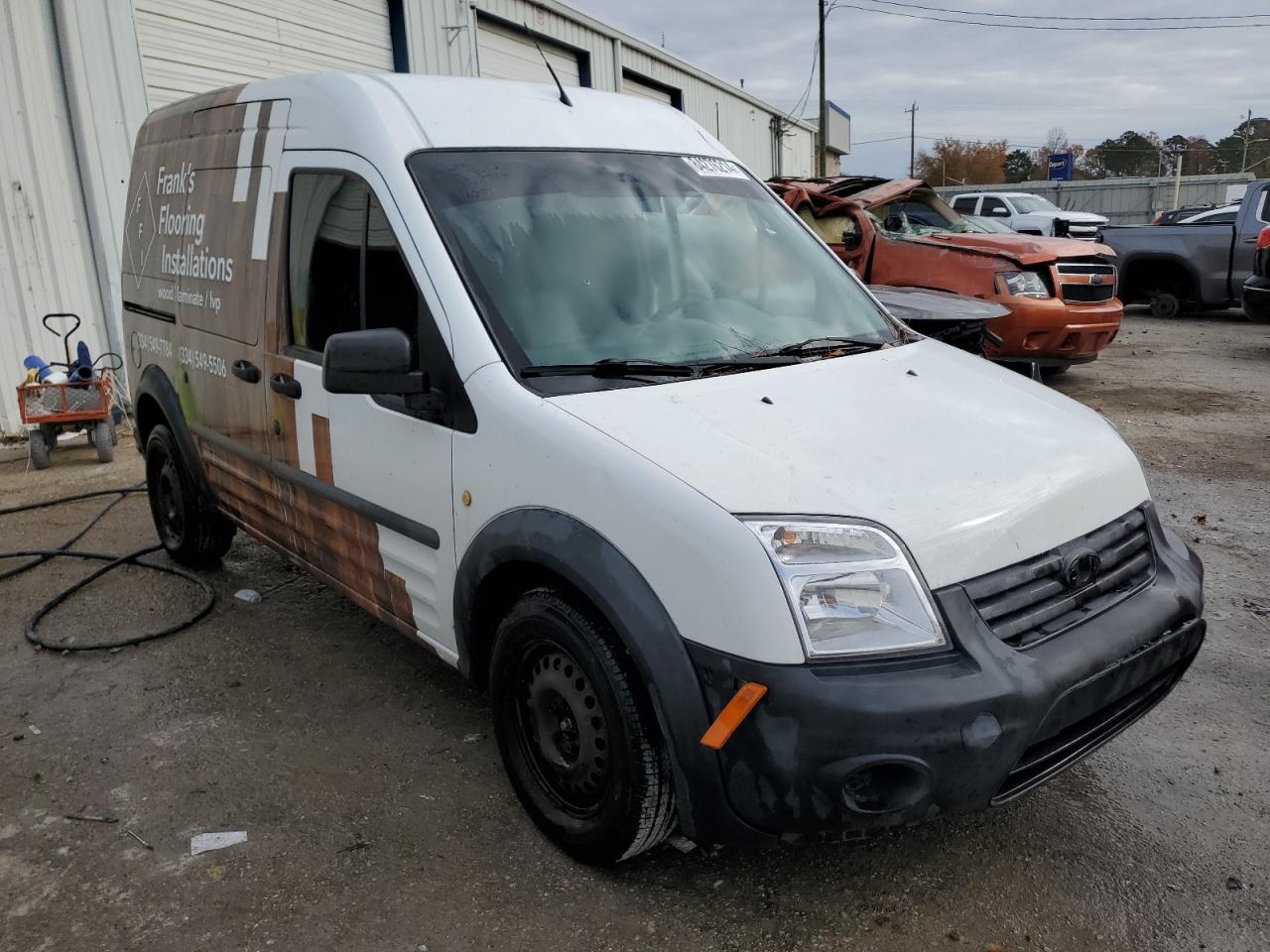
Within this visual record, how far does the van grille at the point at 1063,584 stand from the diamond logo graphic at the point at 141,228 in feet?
13.8

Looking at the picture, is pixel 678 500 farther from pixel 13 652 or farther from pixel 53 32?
pixel 53 32

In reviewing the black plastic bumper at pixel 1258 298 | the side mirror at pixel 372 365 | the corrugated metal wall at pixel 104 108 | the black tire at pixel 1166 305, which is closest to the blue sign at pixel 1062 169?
the black tire at pixel 1166 305

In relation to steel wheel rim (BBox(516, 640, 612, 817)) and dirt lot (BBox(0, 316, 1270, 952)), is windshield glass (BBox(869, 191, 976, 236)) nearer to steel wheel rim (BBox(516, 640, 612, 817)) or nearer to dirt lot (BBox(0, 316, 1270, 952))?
dirt lot (BBox(0, 316, 1270, 952))

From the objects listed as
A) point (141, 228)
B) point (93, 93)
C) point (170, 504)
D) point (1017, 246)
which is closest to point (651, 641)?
point (170, 504)

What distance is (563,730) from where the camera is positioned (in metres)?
2.66

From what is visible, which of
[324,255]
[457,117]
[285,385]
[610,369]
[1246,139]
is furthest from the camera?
[1246,139]

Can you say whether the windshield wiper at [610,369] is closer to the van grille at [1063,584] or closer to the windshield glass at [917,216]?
the van grille at [1063,584]

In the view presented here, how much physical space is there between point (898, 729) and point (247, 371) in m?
2.83

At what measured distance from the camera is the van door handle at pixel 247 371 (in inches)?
147

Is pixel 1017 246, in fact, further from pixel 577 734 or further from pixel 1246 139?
pixel 1246 139

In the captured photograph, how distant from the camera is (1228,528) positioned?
5.32 m

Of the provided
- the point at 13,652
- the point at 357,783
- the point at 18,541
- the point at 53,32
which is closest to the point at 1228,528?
the point at 357,783

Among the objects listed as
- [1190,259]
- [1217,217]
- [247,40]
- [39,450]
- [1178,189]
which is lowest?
[39,450]

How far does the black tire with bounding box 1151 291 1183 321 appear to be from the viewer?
14.1 m
